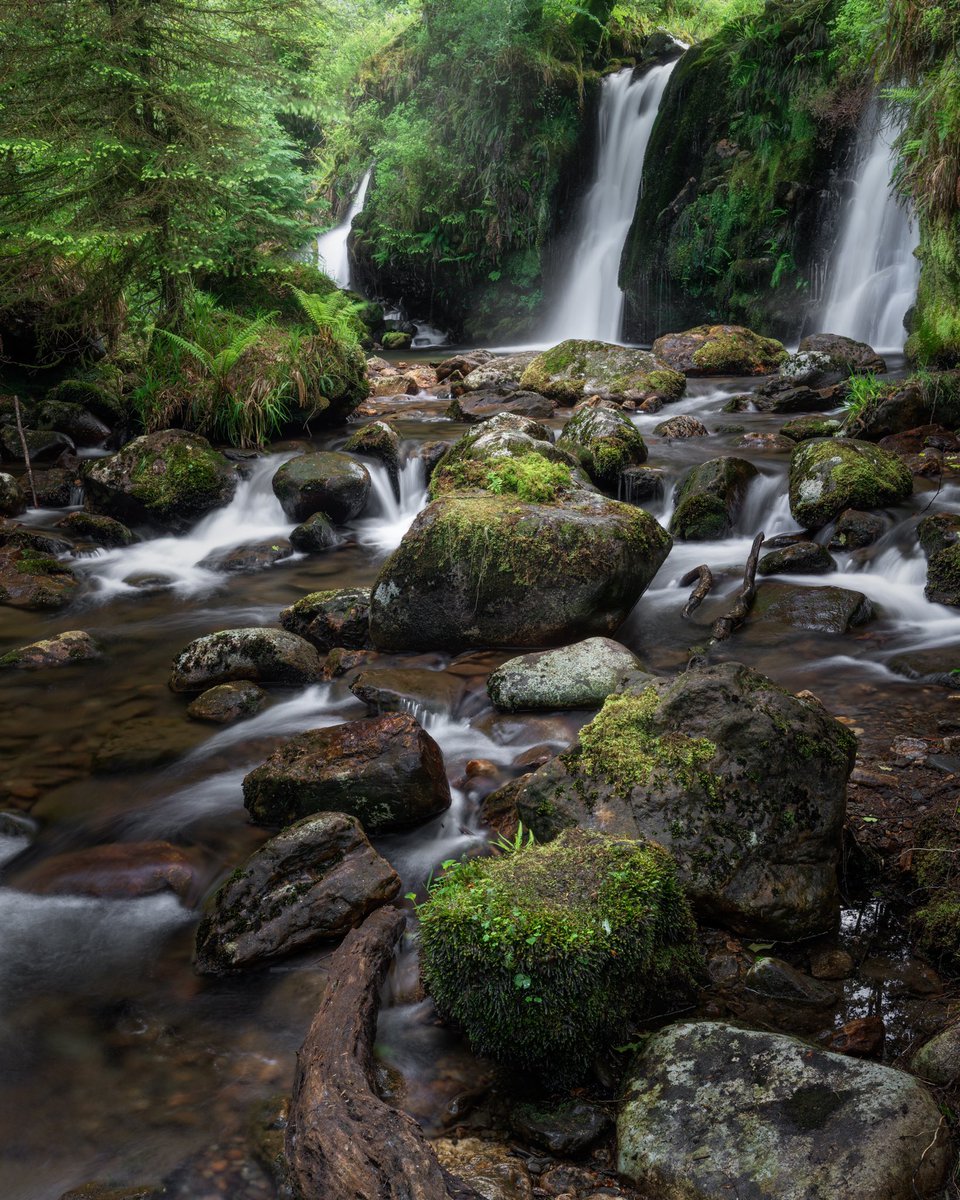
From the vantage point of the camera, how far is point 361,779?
13.8 feet

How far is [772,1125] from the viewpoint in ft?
7.32

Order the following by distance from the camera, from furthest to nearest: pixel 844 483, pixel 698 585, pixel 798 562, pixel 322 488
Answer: pixel 322 488
pixel 844 483
pixel 798 562
pixel 698 585

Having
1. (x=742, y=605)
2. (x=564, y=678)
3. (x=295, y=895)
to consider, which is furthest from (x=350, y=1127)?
(x=742, y=605)

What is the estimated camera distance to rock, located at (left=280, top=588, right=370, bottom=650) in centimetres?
645

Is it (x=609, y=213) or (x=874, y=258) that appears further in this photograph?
(x=609, y=213)

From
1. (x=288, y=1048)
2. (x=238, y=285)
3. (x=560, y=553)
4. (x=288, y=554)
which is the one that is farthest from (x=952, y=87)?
(x=288, y=1048)

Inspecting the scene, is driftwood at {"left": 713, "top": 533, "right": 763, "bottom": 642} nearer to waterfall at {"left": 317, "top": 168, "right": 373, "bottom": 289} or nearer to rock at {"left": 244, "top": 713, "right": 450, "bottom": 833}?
rock at {"left": 244, "top": 713, "right": 450, "bottom": 833}

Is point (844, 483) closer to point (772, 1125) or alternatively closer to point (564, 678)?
point (564, 678)

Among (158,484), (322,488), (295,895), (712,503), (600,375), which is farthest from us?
(600,375)

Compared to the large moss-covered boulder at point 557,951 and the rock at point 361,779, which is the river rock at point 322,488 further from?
the large moss-covered boulder at point 557,951

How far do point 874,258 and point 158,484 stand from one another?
12394 millimetres

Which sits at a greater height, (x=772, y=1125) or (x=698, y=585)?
(x=772, y=1125)

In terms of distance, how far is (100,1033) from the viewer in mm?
3193

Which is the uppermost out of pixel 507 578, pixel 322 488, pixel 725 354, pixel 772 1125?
pixel 725 354
